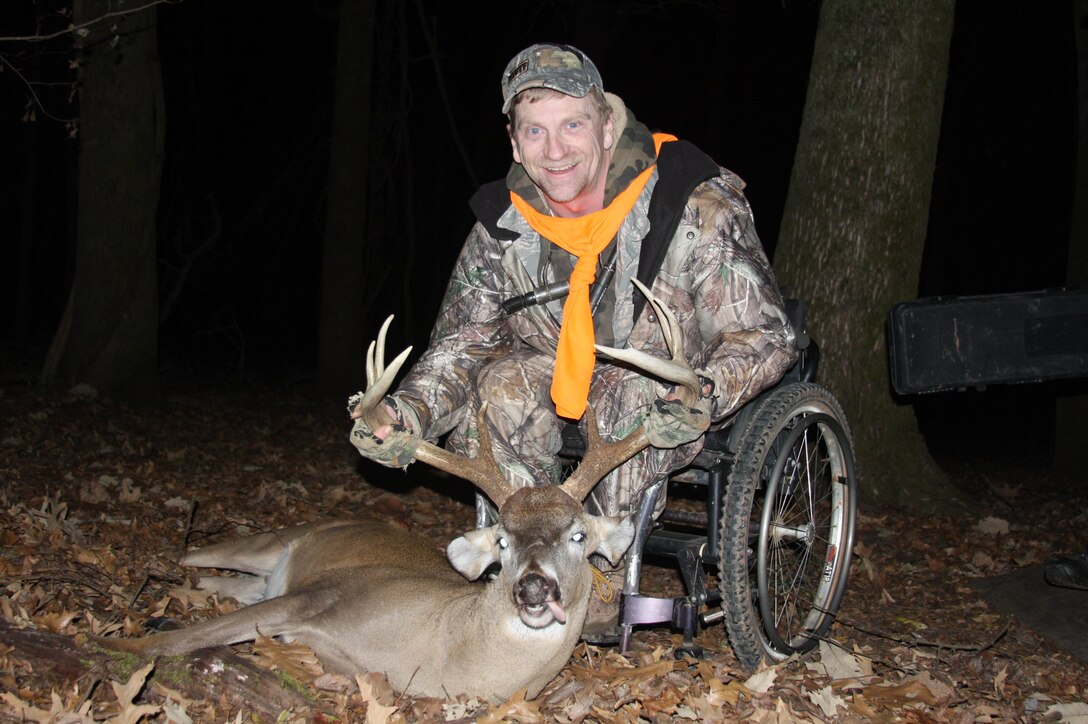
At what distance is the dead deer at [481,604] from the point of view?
11.6ft

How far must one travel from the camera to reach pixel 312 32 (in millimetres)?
20484

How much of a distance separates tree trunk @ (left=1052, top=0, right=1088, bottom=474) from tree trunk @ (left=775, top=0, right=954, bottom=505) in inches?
119

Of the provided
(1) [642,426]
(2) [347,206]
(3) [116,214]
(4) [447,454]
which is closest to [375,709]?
(4) [447,454]

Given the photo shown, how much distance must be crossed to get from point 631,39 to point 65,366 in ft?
63.7

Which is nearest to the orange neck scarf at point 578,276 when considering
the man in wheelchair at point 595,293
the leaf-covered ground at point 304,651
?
the man in wheelchair at point 595,293

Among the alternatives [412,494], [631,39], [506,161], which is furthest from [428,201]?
[412,494]

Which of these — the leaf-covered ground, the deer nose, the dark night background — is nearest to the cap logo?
the deer nose

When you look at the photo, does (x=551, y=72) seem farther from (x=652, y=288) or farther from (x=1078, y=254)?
(x=1078, y=254)

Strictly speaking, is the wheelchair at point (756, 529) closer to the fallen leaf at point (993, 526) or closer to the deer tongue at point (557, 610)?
the deer tongue at point (557, 610)

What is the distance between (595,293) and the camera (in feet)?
13.6

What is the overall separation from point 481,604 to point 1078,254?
703 cm

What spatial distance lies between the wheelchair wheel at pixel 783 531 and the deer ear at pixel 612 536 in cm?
35

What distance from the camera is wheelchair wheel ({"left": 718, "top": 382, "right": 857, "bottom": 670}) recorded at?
366 centimetres

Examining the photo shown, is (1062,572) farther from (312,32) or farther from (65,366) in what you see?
(312,32)
